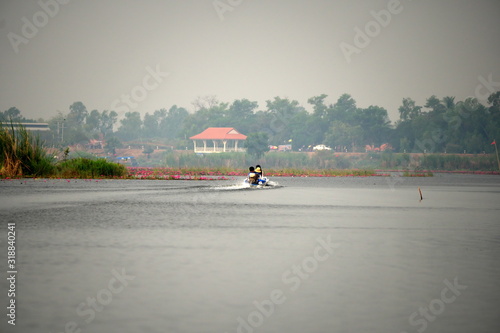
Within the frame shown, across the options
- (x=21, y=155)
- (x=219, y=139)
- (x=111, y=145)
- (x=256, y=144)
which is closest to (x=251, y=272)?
(x=21, y=155)

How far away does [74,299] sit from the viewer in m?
7.52

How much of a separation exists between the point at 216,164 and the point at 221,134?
27803mm

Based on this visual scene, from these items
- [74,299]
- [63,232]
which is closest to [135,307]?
[74,299]

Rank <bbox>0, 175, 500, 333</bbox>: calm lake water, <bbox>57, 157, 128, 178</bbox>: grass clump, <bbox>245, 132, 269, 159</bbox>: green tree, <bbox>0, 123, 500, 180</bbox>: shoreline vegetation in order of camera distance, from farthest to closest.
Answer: <bbox>245, 132, 269, 159</bbox>: green tree
<bbox>57, 157, 128, 178</bbox>: grass clump
<bbox>0, 123, 500, 180</bbox>: shoreline vegetation
<bbox>0, 175, 500, 333</bbox>: calm lake water

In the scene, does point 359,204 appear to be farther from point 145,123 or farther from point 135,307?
point 145,123

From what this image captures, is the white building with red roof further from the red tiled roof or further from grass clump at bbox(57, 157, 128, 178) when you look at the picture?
grass clump at bbox(57, 157, 128, 178)

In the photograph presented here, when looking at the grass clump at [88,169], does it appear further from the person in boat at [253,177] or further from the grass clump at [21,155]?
the person in boat at [253,177]

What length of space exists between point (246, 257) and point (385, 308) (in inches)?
153

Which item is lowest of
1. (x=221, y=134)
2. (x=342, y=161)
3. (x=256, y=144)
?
(x=342, y=161)

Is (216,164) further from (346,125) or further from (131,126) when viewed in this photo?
(131,126)

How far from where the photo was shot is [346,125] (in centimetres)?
11638

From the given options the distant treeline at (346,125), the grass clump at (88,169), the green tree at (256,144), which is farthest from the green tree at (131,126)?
the grass clump at (88,169)

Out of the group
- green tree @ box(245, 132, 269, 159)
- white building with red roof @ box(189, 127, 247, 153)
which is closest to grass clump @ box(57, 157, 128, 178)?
green tree @ box(245, 132, 269, 159)

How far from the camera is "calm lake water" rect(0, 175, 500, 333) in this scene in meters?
6.78
